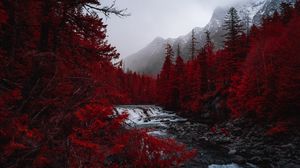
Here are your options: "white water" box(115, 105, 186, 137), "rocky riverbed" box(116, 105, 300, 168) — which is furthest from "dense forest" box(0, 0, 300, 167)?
"white water" box(115, 105, 186, 137)

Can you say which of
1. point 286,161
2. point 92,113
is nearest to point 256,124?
point 286,161

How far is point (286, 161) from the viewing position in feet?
35.7

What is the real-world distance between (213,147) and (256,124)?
5.74m

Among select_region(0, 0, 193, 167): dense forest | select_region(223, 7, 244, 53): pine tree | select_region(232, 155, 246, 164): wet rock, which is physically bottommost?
select_region(232, 155, 246, 164): wet rock

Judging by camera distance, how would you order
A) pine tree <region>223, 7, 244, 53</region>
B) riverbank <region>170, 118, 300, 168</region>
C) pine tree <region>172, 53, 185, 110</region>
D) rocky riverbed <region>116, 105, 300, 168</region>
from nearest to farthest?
rocky riverbed <region>116, 105, 300, 168</region> → riverbank <region>170, 118, 300, 168</region> → pine tree <region>223, 7, 244, 53</region> → pine tree <region>172, 53, 185, 110</region>

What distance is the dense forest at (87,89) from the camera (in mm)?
3066

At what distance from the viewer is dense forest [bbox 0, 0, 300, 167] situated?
3066 millimetres

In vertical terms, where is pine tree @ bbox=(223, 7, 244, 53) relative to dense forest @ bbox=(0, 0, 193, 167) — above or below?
above

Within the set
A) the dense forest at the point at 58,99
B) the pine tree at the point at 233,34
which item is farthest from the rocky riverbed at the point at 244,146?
the pine tree at the point at 233,34

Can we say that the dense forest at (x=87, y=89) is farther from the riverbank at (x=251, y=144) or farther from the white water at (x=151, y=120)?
the white water at (x=151, y=120)

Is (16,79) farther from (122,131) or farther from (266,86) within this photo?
(266,86)

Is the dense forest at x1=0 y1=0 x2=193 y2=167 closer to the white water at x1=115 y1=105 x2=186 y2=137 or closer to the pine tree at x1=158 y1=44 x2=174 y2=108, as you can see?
the white water at x1=115 y1=105 x2=186 y2=137

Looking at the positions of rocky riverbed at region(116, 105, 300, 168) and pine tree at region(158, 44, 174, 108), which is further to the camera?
pine tree at region(158, 44, 174, 108)

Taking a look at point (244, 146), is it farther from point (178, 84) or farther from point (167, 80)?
point (167, 80)
